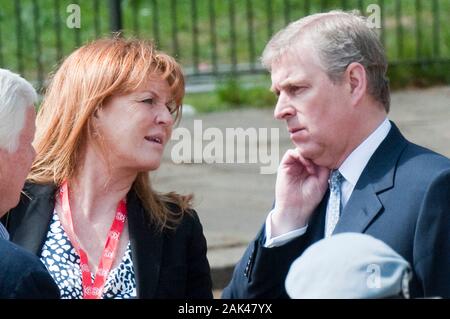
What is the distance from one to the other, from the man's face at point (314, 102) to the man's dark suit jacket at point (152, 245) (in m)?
0.59

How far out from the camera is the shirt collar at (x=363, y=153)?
13.0ft

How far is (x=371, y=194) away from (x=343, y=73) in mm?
366

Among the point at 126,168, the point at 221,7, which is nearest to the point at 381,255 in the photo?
the point at 126,168

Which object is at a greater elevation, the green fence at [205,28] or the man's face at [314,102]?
the man's face at [314,102]

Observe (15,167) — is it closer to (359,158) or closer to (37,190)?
(37,190)

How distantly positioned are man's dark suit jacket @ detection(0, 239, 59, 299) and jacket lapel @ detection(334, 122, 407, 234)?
3.38 ft

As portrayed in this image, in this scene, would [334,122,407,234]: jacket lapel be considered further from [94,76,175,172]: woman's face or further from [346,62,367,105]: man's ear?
[94,76,175,172]: woman's face

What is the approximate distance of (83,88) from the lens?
4285 millimetres

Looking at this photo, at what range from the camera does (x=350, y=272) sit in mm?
2512

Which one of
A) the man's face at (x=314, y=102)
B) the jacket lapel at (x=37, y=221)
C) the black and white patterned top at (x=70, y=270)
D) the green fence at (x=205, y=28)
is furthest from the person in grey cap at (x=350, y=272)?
the green fence at (x=205, y=28)

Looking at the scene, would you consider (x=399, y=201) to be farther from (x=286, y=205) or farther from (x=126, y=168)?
(x=126, y=168)

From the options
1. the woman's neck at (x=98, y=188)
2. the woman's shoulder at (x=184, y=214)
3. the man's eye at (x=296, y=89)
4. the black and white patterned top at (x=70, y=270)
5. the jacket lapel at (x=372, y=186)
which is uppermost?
the man's eye at (x=296, y=89)

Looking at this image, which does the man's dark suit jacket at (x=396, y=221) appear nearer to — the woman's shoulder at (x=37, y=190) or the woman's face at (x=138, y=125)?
the woman's face at (x=138, y=125)

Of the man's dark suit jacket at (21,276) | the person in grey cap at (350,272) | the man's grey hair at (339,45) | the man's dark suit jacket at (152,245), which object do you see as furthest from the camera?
the man's dark suit jacket at (152,245)
